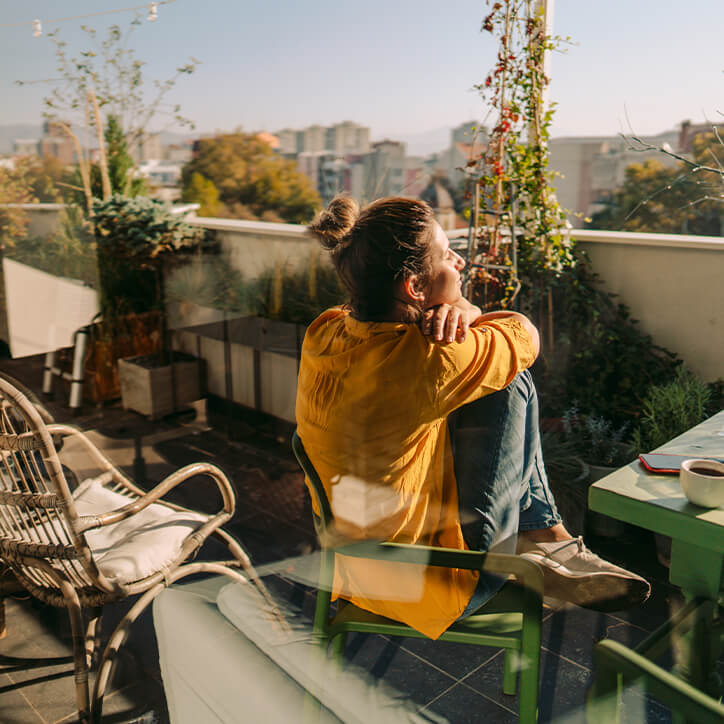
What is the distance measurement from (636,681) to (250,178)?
2.48 meters

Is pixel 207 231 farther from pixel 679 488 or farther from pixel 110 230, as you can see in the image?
pixel 679 488

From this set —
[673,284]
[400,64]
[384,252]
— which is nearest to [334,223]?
[384,252]

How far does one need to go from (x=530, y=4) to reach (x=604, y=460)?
195cm

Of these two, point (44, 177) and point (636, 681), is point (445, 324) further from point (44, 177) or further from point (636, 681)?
point (44, 177)

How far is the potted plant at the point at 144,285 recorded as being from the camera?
9.04ft

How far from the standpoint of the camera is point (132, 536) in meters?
1.73

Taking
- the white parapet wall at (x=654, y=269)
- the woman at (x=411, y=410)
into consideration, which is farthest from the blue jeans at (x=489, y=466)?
the white parapet wall at (x=654, y=269)

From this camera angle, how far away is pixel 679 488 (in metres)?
1.29

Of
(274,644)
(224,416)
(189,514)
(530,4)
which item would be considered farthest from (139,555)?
(530,4)

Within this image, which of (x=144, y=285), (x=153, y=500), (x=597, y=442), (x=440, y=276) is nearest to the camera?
(x=440, y=276)

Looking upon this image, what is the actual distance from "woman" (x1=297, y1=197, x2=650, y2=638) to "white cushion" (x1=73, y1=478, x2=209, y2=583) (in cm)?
52

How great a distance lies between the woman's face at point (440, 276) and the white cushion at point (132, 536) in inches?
35.9

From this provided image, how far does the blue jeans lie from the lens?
131 centimetres

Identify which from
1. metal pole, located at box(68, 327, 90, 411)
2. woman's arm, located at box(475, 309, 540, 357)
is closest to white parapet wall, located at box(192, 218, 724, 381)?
metal pole, located at box(68, 327, 90, 411)
